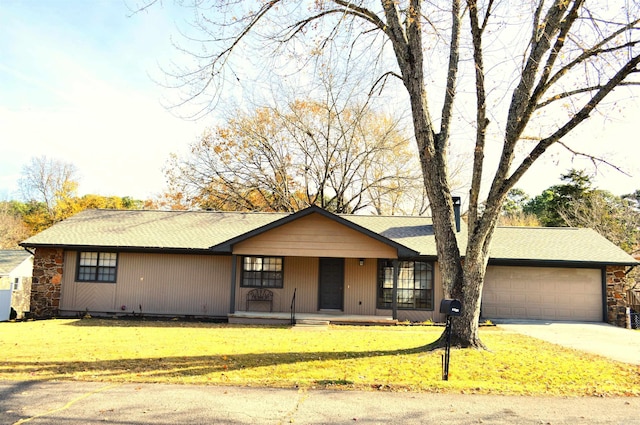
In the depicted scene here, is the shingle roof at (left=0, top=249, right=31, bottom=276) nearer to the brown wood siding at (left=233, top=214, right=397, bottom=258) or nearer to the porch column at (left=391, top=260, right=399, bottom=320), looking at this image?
the brown wood siding at (left=233, top=214, right=397, bottom=258)

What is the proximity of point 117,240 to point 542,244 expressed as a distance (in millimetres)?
15740

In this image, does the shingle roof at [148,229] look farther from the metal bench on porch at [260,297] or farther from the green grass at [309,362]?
the green grass at [309,362]

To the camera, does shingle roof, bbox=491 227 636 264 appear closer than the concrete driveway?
No

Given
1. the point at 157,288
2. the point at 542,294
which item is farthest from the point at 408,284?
the point at 157,288

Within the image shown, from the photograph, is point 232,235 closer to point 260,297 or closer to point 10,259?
point 260,297

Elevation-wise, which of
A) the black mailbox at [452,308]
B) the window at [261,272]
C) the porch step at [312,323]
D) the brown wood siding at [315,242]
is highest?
the brown wood siding at [315,242]

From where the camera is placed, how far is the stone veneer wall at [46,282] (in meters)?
17.2

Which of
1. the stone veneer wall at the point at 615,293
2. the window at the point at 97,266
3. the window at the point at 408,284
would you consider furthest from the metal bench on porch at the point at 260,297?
the stone veneer wall at the point at 615,293

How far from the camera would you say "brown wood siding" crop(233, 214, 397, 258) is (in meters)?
16.0

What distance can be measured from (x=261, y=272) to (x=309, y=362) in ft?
29.2

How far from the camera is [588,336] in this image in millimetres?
13508

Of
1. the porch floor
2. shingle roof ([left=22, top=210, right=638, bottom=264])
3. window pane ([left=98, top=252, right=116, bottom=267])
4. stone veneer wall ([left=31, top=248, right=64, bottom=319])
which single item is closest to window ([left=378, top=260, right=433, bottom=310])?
shingle roof ([left=22, top=210, right=638, bottom=264])

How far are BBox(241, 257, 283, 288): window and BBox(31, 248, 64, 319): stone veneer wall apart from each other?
6546 millimetres

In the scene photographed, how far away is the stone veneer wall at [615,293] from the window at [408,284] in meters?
6.29
